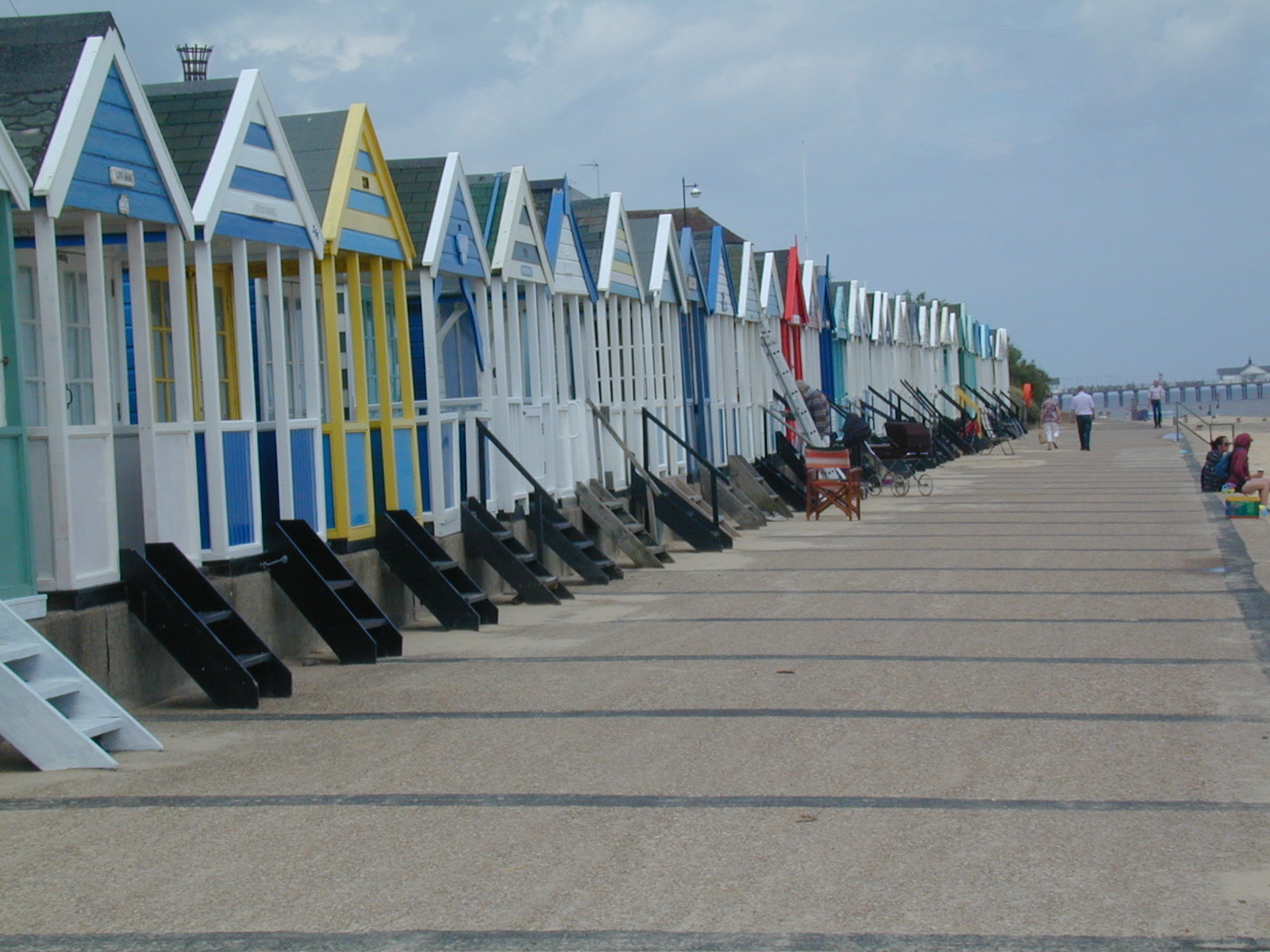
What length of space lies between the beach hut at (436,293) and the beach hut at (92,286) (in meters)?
3.46

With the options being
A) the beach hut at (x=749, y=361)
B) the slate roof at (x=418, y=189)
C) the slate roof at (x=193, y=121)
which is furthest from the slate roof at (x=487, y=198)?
the beach hut at (x=749, y=361)

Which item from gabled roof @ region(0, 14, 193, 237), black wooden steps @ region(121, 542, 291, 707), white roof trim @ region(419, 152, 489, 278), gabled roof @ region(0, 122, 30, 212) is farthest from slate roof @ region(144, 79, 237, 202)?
white roof trim @ region(419, 152, 489, 278)

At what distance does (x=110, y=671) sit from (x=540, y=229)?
8.29m

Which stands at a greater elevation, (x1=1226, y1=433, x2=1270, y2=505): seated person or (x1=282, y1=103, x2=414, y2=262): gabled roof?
(x1=282, y1=103, x2=414, y2=262): gabled roof

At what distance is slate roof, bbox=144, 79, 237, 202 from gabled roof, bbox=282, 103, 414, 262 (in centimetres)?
137

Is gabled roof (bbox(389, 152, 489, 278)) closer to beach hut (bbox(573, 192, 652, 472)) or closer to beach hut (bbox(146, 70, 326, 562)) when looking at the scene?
beach hut (bbox(146, 70, 326, 562))

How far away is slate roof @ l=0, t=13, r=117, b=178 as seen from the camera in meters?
8.35

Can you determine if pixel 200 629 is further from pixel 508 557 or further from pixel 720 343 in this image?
pixel 720 343

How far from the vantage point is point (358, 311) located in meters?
12.1

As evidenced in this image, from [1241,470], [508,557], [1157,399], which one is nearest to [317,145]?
[508,557]

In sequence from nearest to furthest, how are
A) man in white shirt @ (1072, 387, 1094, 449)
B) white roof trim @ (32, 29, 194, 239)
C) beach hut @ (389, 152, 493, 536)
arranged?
white roof trim @ (32, 29, 194, 239)
beach hut @ (389, 152, 493, 536)
man in white shirt @ (1072, 387, 1094, 449)

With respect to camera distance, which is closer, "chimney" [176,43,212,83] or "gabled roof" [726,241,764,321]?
"chimney" [176,43,212,83]

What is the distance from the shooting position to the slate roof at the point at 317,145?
473 inches

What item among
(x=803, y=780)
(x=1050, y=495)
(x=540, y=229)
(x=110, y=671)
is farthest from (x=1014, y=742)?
(x=1050, y=495)
